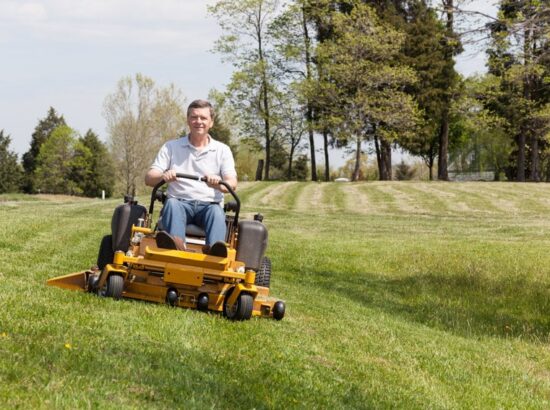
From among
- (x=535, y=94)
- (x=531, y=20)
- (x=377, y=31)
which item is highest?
(x=377, y=31)

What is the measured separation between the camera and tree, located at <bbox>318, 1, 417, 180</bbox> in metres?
48.4

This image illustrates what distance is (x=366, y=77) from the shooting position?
48594mm

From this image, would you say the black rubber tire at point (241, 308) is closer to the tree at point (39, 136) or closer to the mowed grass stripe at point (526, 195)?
the mowed grass stripe at point (526, 195)

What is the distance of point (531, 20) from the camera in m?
11.3

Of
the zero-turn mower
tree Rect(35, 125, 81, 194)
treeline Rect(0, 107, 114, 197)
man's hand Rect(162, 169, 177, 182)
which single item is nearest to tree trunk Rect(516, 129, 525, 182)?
treeline Rect(0, 107, 114, 197)

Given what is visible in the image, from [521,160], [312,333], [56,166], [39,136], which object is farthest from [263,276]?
[39,136]

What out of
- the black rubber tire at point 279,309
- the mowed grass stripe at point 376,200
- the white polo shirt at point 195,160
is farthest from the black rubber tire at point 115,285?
the mowed grass stripe at point 376,200

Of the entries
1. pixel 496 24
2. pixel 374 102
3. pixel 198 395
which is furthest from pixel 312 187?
pixel 198 395

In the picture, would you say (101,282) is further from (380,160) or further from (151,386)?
(380,160)

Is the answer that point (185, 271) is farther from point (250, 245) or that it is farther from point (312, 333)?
point (312, 333)

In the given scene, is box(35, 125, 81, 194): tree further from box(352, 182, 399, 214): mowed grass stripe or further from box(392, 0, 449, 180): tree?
box(352, 182, 399, 214): mowed grass stripe

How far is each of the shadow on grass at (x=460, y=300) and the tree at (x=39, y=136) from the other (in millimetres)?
74165

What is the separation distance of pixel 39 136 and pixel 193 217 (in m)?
83.0

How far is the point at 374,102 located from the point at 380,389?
43718mm
